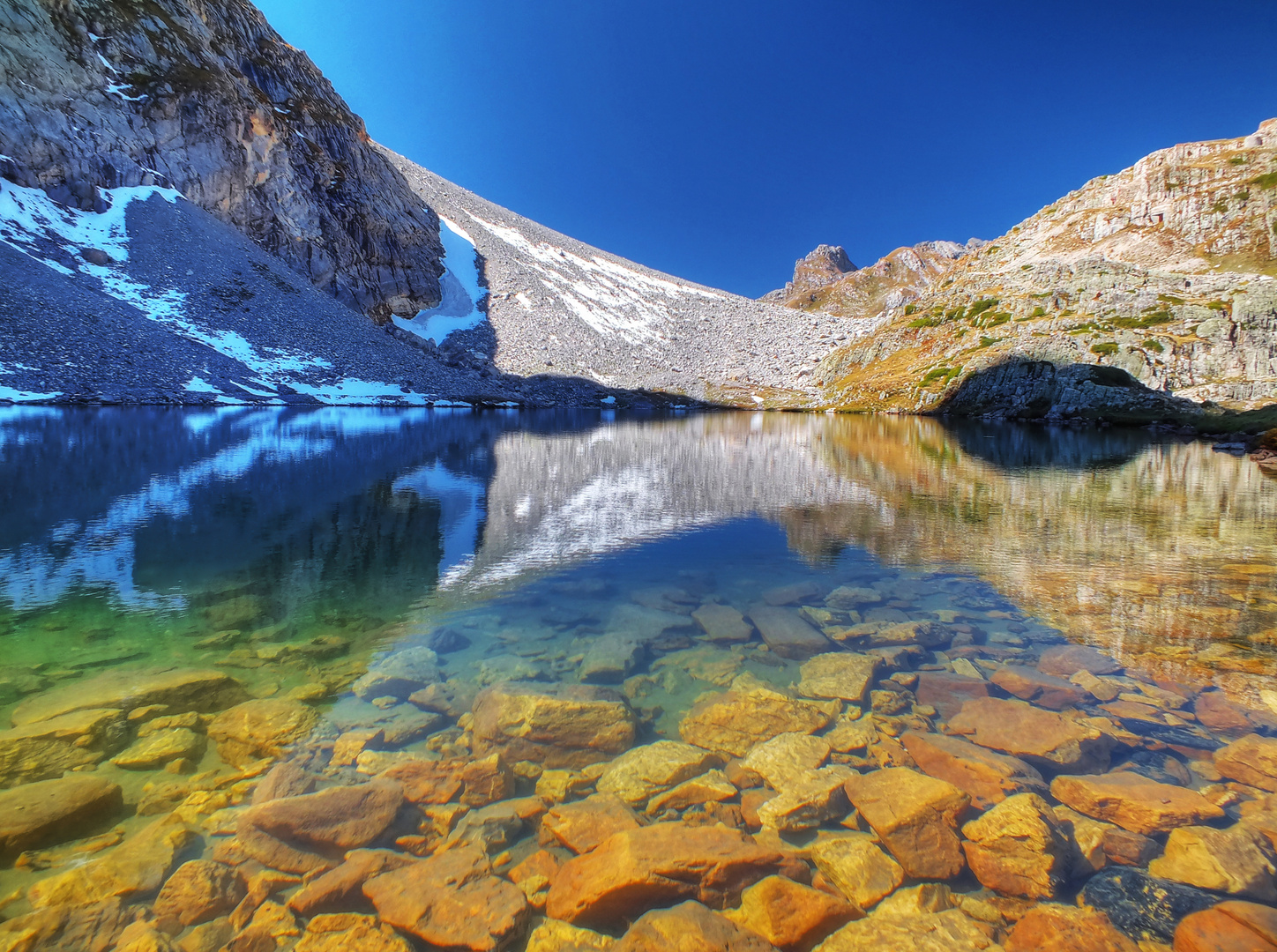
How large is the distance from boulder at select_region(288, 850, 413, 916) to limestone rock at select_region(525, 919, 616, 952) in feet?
4.31

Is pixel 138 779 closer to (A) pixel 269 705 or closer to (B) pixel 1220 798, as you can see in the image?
(A) pixel 269 705

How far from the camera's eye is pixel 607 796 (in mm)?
5473

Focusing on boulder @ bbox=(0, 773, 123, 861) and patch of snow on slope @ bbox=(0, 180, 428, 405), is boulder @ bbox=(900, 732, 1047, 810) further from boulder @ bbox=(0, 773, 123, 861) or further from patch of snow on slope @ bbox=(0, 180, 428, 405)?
patch of snow on slope @ bbox=(0, 180, 428, 405)

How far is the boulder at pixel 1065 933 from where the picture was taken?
3.84m

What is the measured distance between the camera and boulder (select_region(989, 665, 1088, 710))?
693 cm

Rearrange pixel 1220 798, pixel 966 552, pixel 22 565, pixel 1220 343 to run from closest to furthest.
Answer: pixel 1220 798 → pixel 22 565 → pixel 966 552 → pixel 1220 343

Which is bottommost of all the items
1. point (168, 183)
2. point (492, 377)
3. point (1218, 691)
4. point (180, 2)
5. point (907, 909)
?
point (907, 909)

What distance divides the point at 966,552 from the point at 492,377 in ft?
311

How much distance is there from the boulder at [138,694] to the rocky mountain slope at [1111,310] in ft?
249

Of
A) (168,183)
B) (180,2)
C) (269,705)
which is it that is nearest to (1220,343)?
(269,705)

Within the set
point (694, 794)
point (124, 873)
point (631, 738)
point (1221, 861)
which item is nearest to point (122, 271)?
point (124, 873)

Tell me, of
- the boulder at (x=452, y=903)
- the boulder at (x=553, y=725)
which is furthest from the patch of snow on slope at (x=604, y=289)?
the boulder at (x=452, y=903)

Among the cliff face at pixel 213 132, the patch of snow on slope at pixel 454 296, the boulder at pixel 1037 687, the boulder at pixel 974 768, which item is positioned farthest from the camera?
the patch of snow on slope at pixel 454 296

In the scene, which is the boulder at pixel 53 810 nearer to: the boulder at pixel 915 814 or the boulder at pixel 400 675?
the boulder at pixel 400 675
